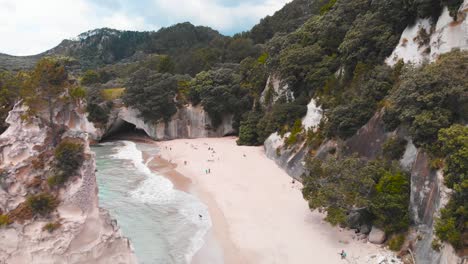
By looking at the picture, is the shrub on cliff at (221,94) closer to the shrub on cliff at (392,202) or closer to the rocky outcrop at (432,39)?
the rocky outcrop at (432,39)

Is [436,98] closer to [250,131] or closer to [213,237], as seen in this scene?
[213,237]

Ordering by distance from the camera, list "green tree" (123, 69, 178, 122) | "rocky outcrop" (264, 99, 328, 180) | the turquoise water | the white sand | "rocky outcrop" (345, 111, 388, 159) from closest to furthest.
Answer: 1. the white sand
2. the turquoise water
3. "rocky outcrop" (345, 111, 388, 159)
4. "rocky outcrop" (264, 99, 328, 180)
5. "green tree" (123, 69, 178, 122)

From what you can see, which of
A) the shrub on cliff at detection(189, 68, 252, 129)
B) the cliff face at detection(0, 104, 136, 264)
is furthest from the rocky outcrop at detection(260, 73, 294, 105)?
the cliff face at detection(0, 104, 136, 264)

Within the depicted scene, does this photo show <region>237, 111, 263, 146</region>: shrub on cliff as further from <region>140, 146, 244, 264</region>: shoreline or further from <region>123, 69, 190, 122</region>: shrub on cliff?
<region>140, 146, 244, 264</region>: shoreline

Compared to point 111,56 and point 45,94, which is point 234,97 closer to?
point 45,94

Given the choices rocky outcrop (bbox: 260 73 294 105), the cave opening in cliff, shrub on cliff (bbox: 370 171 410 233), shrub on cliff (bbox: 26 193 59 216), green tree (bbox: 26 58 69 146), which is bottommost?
shrub on cliff (bbox: 370 171 410 233)

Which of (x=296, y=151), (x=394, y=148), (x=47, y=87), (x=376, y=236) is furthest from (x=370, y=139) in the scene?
(x=47, y=87)
